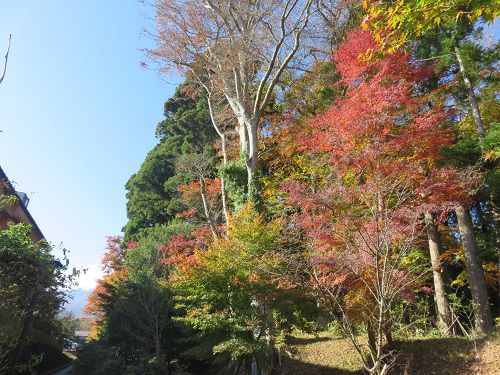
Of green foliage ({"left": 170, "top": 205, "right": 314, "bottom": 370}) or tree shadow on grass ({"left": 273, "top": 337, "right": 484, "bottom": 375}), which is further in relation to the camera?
tree shadow on grass ({"left": 273, "top": 337, "right": 484, "bottom": 375})

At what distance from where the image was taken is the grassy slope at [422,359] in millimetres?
7495

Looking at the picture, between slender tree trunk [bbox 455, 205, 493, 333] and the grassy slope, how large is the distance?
2.68 ft

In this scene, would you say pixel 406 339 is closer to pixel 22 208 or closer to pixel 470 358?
pixel 470 358

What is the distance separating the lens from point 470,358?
304 inches

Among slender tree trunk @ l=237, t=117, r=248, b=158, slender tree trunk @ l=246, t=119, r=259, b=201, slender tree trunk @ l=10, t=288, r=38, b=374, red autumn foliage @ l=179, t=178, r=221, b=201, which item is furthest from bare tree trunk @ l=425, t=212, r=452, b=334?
red autumn foliage @ l=179, t=178, r=221, b=201

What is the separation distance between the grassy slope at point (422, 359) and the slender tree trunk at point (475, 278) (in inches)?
32.2

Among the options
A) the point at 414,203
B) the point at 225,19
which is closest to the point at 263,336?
the point at 414,203

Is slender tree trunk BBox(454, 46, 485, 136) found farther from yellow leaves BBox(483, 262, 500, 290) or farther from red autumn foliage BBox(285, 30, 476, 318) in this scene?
yellow leaves BBox(483, 262, 500, 290)

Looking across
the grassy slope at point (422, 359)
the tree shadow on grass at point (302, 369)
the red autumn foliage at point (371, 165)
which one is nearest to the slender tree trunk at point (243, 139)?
the red autumn foliage at point (371, 165)

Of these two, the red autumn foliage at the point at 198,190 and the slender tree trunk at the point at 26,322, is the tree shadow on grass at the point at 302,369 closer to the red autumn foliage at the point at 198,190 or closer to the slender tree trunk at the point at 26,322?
the slender tree trunk at the point at 26,322

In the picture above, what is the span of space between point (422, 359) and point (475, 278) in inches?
116

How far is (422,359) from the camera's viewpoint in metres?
8.22

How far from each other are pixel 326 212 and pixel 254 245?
2.62 metres

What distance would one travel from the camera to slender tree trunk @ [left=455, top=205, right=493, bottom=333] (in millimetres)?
9078
